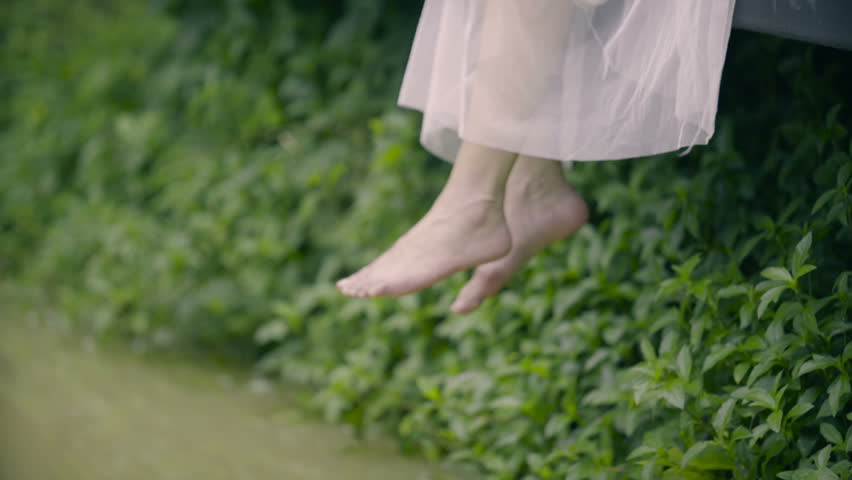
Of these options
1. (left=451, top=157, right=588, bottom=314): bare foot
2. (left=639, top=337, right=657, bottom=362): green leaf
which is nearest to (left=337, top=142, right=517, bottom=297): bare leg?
(left=451, top=157, right=588, bottom=314): bare foot

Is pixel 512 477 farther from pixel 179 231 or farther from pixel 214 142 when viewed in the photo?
pixel 214 142

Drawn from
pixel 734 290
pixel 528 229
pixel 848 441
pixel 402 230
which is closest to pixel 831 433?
pixel 848 441

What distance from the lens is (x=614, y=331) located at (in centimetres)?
175

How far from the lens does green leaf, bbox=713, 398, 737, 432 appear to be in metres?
1.37

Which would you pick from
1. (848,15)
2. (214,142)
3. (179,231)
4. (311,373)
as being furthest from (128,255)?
(848,15)

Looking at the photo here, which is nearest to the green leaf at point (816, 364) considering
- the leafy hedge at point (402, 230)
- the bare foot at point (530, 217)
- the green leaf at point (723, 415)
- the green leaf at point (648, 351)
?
the leafy hedge at point (402, 230)

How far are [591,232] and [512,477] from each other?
1.79ft

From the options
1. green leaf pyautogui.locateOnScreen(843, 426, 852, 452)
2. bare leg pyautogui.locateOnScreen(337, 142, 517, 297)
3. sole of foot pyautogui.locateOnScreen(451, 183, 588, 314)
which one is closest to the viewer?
green leaf pyautogui.locateOnScreen(843, 426, 852, 452)

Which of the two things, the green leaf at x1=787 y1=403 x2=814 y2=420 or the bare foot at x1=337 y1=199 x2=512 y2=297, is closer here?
the green leaf at x1=787 y1=403 x2=814 y2=420

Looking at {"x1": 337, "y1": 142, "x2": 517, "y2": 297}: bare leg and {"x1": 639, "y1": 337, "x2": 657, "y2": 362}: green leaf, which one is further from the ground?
{"x1": 337, "y1": 142, "x2": 517, "y2": 297}: bare leg

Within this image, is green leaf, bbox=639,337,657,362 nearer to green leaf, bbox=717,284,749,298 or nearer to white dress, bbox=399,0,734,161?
green leaf, bbox=717,284,749,298

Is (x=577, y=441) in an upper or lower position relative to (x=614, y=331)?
lower

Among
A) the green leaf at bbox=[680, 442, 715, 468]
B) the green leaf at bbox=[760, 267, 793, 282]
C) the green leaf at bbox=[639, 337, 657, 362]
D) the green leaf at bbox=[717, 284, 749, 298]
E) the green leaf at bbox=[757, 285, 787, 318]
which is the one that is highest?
the green leaf at bbox=[760, 267, 793, 282]

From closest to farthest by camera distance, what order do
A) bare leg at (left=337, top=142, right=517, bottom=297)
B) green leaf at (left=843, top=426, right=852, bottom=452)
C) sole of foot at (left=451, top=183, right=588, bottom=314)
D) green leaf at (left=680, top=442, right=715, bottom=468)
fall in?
green leaf at (left=843, top=426, right=852, bottom=452)
green leaf at (left=680, top=442, right=715, bottom=468)
bare leg at (left=337, top=142, right=517, bottom=297)
sole of foot at (left=451, top=183, right=588, bottom=314)
